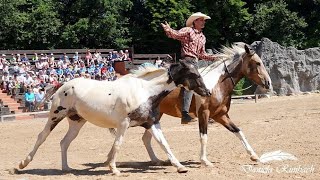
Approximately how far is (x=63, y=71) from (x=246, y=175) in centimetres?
2018

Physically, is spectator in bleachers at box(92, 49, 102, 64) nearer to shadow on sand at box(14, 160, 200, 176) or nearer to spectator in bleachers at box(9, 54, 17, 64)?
spectator in bleachers at box(9, 54, 17, 64)

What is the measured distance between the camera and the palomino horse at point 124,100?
8555mm

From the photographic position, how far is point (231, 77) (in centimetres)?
980

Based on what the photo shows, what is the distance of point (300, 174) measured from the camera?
26.3 ft

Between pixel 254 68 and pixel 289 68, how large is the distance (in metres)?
18.7

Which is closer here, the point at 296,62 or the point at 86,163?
the point at 86,163

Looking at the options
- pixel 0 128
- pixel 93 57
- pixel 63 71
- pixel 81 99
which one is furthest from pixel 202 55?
pixel 93 57

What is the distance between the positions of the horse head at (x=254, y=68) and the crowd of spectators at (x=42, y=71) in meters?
14.0

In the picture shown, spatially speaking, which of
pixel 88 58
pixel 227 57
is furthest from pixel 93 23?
pixel 227 57

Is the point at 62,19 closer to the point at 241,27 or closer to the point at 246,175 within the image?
the point at 241,27

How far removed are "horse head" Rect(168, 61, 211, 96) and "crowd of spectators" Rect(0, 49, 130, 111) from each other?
47.6 feet

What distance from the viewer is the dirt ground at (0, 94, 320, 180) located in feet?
27.8

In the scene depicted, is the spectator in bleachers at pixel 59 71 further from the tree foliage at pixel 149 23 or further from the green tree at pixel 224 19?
the green tree at pixel 224 19

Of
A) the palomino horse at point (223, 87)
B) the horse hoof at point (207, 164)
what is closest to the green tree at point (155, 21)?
the palomino horse at point (223, 87)
